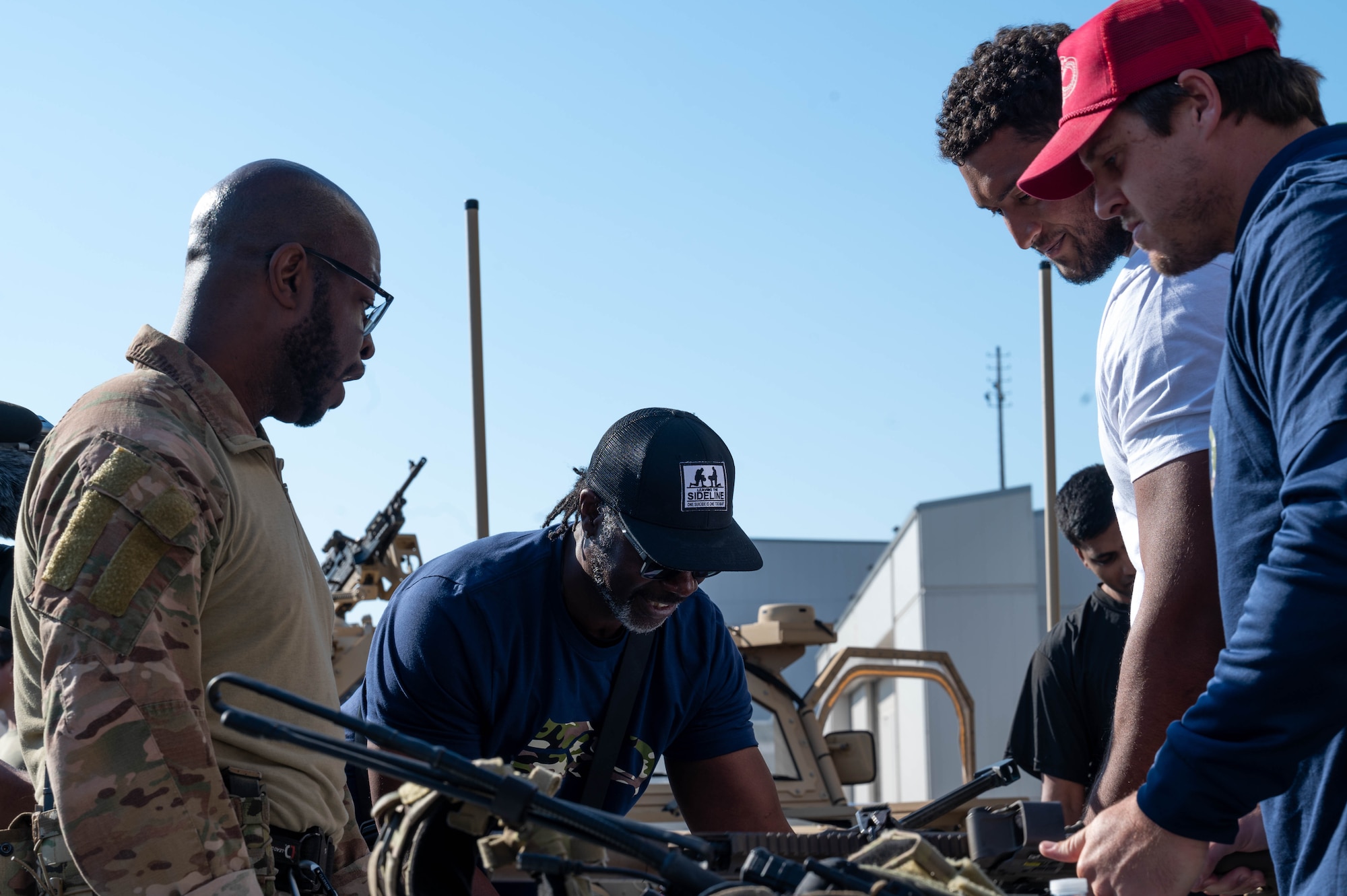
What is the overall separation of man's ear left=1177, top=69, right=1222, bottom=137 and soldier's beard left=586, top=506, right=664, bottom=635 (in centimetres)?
155

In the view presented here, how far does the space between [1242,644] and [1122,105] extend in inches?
32.8

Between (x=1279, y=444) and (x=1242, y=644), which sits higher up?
(x=1279, y=444)

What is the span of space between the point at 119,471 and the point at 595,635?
1359 millimetres

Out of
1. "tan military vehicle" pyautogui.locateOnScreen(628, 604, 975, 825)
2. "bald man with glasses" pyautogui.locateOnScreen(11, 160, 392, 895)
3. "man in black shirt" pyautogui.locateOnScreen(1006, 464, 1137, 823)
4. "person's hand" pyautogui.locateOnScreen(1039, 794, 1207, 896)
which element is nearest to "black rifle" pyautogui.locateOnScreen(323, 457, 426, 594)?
"tan military vehicle" pyautogui.locateOnScreen(628, 604, 975, 825)

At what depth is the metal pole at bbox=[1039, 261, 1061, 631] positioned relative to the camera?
746 cm

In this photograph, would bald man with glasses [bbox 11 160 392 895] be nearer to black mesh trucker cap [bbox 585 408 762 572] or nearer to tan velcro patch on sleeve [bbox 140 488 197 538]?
tan velcro patch on sleeve [bbox 140 488 197 538]

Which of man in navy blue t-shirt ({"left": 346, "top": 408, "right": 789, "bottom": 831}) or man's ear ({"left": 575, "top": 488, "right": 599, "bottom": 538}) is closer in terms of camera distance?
man in navy blue t-shirt ({"left": 346, "top": 408, "right": 789, "bottom": 831})

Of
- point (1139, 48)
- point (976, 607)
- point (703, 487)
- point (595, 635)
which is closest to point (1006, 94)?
point (1139, 48)

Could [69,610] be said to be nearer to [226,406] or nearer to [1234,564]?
[226,406]

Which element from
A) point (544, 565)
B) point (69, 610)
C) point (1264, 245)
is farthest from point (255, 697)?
point (1264, 245)

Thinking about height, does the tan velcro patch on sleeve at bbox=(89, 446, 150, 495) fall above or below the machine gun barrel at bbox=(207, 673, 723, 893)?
above

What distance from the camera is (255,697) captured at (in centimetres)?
236

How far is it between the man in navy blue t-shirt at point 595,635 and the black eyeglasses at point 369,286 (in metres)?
0.67

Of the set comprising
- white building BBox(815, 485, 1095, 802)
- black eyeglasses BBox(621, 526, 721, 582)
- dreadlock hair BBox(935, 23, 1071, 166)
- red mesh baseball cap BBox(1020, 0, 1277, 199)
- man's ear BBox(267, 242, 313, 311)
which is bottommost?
white building BBox(815, 485, 1095, 802)
